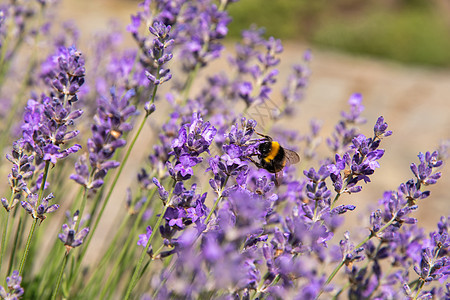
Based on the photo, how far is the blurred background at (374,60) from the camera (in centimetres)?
521

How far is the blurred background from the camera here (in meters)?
5.21

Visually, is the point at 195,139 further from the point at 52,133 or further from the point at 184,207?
the point at 52,133

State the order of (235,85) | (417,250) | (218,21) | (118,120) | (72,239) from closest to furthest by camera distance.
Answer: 1. (118,120)
2. (72,239)
3. (417,250)
4. (218,21)
5. (235,85)

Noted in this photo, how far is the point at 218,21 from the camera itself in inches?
76.8

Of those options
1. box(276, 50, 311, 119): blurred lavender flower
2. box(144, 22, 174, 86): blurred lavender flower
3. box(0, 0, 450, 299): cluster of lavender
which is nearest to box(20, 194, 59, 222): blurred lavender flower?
box(0, 0, 450, 299): cluster of lavender

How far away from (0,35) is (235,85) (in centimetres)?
114

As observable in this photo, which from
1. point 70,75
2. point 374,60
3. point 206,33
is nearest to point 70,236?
point 70,75

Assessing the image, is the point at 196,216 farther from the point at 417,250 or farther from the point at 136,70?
the point at 136,70

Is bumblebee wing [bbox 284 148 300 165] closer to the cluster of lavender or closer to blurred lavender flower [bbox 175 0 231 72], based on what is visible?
the cluster of lavender

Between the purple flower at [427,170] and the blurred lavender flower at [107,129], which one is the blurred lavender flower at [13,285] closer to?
the blurred lavender flower at [107,129]

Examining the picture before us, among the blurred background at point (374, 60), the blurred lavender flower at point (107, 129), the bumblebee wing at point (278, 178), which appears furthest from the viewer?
the blurred background at point (374, 60)

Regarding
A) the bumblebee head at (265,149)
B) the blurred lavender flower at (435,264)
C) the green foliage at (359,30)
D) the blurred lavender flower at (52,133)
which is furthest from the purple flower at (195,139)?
the green foliage at (359,30)

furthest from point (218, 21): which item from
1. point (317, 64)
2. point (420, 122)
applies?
point (317, 64)

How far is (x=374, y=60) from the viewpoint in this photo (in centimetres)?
896
